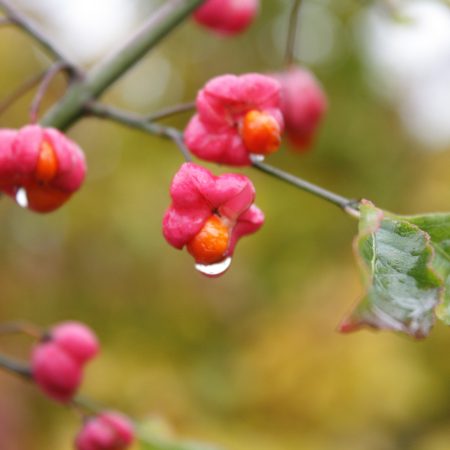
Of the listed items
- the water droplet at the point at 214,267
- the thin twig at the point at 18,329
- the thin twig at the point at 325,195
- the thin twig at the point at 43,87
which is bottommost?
the thin twig at the point at 18,329

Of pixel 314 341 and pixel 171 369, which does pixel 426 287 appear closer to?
pixel 314 341

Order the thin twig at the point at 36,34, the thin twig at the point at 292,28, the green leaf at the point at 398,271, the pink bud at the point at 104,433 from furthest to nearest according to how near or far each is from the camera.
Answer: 1. the pink bud at the point at 104,433
2. the thin twig at the point at 292,28
3. the thin twig at the point at 36,34
4. the green leaf at the point at 398,271

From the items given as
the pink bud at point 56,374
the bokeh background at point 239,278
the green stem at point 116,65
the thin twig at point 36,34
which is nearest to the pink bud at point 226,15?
the green stem at point 116,65

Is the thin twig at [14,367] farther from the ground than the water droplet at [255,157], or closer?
closer

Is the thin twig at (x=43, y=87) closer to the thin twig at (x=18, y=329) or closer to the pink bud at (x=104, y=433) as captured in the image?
the thin twig at (x=18, y=329)

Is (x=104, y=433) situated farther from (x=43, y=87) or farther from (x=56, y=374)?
(x=43, y=87)

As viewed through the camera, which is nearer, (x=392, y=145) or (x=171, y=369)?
(x=171, y=369)

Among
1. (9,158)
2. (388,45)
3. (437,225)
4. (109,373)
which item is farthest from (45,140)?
(388,45)
